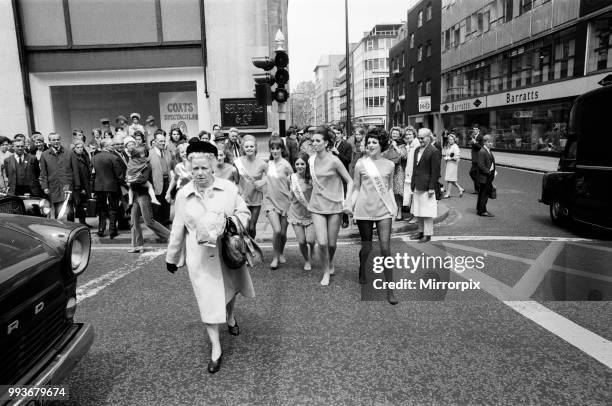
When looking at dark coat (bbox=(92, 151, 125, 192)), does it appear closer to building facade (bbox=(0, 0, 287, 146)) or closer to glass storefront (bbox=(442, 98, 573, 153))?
building facade (bbox=(0, 0, 287, 146))

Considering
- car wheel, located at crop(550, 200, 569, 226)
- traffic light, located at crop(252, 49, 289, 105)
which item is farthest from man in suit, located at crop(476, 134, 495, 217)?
traffic light, located at crop(252, 49, 289, 105)

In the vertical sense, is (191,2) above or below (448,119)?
above

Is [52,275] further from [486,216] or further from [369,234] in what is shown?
[486,216]

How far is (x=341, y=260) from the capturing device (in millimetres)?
7016

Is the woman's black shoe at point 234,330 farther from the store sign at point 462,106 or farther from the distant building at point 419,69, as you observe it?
the distant building at point 419,69

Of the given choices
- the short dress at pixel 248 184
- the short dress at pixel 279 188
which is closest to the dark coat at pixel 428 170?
the short dress at pixel 279 188

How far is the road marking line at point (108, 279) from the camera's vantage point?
5602mm

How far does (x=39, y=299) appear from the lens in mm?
2580

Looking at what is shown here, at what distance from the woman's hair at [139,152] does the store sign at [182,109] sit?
8929 mm

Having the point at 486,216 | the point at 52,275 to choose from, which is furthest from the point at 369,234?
the point at 486,216

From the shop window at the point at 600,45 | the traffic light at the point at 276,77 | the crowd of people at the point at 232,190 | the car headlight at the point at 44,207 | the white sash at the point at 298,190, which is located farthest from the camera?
the shop window at the point at 600,45

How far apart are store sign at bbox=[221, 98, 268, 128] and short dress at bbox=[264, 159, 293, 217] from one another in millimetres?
8991

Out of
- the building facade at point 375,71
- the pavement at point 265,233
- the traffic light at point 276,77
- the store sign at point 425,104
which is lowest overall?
the pavement at point 265,233

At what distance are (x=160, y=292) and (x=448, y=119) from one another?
3832cm
